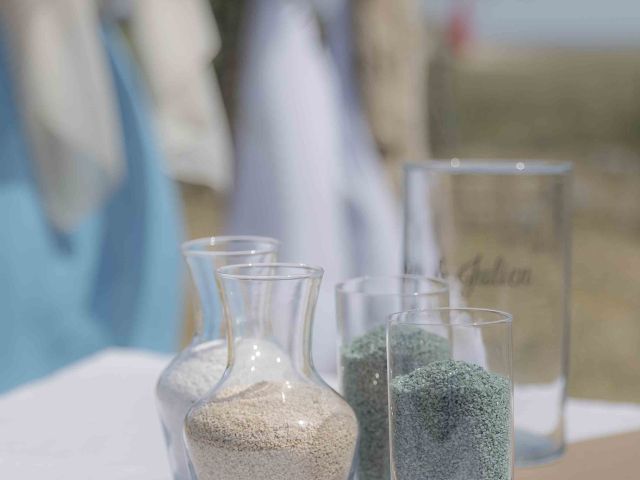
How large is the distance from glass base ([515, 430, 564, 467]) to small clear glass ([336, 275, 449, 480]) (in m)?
0.14

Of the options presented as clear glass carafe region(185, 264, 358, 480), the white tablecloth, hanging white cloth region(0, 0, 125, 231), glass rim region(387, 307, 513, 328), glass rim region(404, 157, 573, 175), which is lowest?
the white tablecloth

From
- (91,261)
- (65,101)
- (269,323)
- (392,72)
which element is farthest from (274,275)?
(392,72)

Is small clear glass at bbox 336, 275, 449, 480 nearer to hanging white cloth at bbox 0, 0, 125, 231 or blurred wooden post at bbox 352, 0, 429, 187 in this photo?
hanging white cloth at bbox 0, 0, 125, 231

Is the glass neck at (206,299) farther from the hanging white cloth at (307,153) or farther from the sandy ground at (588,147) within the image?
the sandy ground at (588,147)

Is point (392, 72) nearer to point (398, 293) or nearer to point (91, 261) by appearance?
point (91, 261)

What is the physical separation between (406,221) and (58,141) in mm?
755

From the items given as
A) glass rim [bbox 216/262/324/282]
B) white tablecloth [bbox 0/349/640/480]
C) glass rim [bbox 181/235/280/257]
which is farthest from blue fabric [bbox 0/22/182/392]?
glass rim [bbox 216/262/324/282]

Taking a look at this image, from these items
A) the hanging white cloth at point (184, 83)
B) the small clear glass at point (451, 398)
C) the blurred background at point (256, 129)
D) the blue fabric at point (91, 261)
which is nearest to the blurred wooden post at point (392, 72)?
the blurred background at point (256, 129)

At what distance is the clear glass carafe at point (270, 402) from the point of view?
1.78ft

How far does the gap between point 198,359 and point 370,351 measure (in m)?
0.12

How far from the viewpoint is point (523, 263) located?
725 mm

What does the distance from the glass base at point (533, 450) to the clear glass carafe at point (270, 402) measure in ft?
0.67

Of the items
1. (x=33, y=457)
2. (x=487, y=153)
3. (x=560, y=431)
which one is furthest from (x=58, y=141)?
(x=487, y=153)

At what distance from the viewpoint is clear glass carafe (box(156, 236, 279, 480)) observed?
2.11 feet
